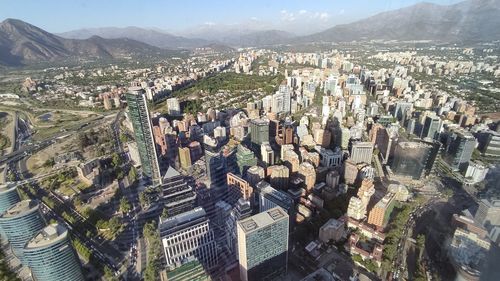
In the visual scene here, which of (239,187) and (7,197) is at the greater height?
(7,197)

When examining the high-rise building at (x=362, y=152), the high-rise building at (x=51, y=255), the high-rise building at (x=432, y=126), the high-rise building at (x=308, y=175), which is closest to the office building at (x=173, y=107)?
the high-rise building at (x=308, y=175)

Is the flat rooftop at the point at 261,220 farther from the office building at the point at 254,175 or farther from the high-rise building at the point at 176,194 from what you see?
the office building at the point at 254,175

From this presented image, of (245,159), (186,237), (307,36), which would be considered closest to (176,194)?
(186,237)

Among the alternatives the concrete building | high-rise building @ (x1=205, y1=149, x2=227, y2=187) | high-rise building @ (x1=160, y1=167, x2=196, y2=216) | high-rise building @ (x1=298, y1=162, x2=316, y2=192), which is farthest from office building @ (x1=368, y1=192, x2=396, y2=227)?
high-rise building @ (x1=160, y1=167, x2=196, y2=216)

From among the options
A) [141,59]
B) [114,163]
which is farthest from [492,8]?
[141,59]

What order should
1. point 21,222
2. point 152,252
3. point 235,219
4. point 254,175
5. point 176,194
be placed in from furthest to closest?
point 254,175 → point 176,194 → point 152,252 → point 235,219 → point 21,222

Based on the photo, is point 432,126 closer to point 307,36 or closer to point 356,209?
point 356,209

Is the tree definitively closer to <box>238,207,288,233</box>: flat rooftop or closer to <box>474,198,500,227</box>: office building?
<box>238,207,288,233</box>: flat rooftop
